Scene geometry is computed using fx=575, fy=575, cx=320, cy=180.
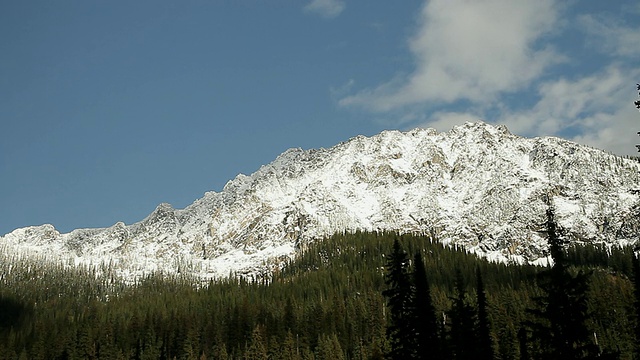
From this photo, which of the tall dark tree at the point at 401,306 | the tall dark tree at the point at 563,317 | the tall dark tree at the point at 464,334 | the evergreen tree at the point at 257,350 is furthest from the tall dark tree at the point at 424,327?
the evergreen tree at the point at 257,350

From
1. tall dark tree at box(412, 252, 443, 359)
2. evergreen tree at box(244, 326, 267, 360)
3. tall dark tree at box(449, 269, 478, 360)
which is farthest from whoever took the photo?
evergreen tree at box(244, 326, 267, 360)

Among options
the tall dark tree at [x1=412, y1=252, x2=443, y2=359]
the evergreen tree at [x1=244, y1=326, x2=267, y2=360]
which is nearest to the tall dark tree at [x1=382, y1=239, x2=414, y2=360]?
the tall dark tree at [x1=412, y1=252, x2=443, y2=359]

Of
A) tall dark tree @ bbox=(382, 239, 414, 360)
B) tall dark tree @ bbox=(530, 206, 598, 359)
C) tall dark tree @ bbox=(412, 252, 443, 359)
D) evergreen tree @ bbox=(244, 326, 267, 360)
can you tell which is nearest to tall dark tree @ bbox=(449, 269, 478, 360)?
tall dark tree @ bbox=(382, 239, 414, 360)

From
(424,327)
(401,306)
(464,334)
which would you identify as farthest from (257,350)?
(424,327)

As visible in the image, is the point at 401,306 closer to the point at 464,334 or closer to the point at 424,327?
the point at 424,327

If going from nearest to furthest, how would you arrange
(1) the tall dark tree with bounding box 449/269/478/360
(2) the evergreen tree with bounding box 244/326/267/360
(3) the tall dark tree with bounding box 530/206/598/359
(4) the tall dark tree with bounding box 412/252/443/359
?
(3) the tall dark tree with bounding box 530/206/598/359 < (4) the tall dark tree with bounding box 412/252/443/359 < (1) the tall dark tree with bounding box 449/269/478/360 < (2) the evergreen tree with bounding box 244/326/267/360

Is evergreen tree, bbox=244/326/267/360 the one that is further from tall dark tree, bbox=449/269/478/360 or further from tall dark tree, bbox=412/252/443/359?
tall dark tree, bbox=412/252/443/359

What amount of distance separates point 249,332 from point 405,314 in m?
97.6

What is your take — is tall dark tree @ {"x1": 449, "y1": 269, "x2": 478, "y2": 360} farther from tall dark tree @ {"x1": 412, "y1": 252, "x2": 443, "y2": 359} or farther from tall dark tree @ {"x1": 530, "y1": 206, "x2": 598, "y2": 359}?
tall dark tree @ {"x1": 530, "y1": 206, "x2": 598, "y2": 359}

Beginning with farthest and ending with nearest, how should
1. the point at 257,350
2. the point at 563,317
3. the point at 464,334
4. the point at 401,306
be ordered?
the point at 257,350 < the point at 464,334 < the point at 401,306 < the point at 563,317

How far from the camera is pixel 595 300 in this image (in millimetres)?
143125

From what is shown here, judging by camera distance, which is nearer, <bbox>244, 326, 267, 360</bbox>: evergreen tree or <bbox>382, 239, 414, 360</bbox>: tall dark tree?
<bbox>382, 239, 414, 360</bbox>: tall dark tree

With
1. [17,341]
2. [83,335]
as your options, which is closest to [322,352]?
[83,335]

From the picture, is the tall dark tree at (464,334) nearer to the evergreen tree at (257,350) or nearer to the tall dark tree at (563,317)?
the tall dark tree at (563,317)
